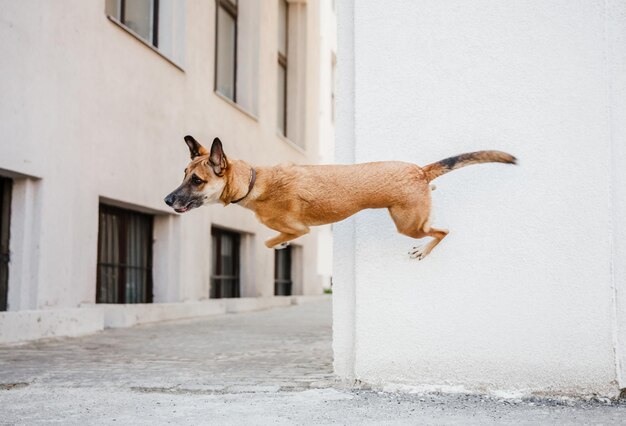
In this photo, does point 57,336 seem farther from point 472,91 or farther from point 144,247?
point 472,91

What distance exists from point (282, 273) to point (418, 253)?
15331 millimetres

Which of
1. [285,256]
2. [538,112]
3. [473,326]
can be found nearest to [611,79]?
[538,112]

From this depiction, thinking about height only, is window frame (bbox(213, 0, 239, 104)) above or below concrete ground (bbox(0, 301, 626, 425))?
above

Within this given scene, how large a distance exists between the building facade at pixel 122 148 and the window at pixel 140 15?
27mm

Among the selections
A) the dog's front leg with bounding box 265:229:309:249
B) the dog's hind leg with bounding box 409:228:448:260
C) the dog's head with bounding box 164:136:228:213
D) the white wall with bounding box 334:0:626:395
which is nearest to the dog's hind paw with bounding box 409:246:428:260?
the dog's hind leg with bounding box 409:228:448:260

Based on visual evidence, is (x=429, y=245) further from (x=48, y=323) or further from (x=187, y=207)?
(x=48, y=323)

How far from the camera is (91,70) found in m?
9.94

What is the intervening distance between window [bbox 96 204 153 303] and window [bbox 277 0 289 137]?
28.1ft

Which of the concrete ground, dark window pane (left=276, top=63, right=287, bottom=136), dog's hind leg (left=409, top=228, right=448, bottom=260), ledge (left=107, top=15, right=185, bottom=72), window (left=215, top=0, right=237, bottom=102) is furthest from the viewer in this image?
dark window pane (left=276, top=63, right=287, bottom=136)

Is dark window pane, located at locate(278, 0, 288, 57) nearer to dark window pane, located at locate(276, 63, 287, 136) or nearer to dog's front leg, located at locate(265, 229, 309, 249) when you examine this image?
dark window pane, located at locate(276, 63, 287, 136)

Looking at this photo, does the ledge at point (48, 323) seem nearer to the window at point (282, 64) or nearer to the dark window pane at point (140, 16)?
the dark window pane at point (140, 16)

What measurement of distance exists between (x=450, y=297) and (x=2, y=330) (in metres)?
5.16

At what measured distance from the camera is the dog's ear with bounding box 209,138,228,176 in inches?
135

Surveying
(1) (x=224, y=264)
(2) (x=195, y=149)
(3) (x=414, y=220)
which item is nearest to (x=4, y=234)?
(2) (x=195, y=149)
